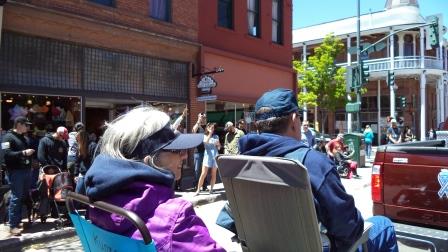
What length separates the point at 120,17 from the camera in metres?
12.2

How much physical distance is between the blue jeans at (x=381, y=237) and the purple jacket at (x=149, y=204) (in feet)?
5.15

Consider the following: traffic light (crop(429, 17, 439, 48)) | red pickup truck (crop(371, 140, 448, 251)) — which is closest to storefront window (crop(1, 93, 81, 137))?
red pickup truck (crop(371, 140, 448, 251))

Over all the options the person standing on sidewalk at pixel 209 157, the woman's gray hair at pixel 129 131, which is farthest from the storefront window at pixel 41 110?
the woman's gray hair at pixel 129 131

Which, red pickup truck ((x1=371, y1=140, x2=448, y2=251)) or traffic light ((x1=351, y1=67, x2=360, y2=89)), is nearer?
red pickup truck ((x1=371, y1=140, x2=448, y2=251))

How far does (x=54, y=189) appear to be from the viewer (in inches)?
313

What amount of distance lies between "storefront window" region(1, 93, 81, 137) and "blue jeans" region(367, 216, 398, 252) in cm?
872

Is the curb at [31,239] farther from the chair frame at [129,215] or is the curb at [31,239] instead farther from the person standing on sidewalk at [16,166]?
the chair frame at [129,215]

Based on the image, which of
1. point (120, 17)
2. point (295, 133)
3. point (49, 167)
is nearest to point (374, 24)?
point (120, 17)

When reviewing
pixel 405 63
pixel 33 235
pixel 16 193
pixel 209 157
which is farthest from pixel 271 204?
pixel 405 63

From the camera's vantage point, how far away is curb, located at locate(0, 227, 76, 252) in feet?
22.4

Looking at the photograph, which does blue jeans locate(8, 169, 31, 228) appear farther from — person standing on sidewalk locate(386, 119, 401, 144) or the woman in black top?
person standing on sidewalk locate(386, 119, 401, 144)

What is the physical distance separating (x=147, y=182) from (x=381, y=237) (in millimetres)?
1938

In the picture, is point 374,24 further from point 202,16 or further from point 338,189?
point 338,189

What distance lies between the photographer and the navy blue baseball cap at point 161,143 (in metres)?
2.25
